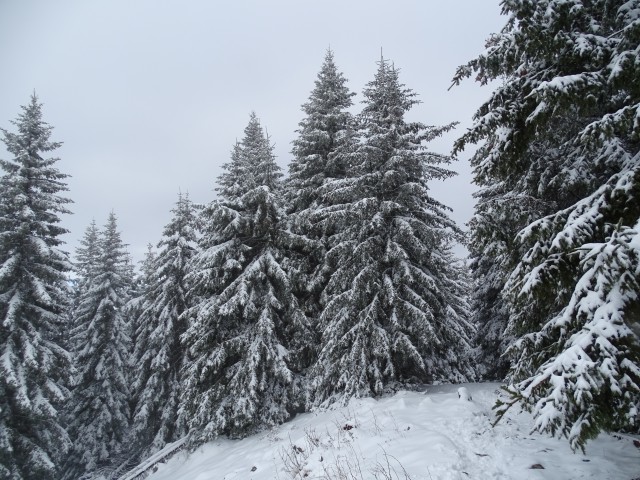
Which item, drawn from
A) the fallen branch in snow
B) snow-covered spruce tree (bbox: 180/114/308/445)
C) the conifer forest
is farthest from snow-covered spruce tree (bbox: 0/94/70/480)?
snow-covered spruce tree (bbox: 180/114/308/445)

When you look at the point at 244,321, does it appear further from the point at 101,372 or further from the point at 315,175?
the point at 101,372

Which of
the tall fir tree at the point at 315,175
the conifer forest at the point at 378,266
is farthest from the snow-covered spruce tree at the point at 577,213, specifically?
the tall fir tree at the point at 315,175

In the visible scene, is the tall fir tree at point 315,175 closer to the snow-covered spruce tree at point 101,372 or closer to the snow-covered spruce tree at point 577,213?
the snow-covered spruce tree at point 577,213

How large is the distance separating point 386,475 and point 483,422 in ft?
12.6

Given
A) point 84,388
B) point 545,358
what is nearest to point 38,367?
point 84,388

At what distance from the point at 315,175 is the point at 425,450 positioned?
12488 mm

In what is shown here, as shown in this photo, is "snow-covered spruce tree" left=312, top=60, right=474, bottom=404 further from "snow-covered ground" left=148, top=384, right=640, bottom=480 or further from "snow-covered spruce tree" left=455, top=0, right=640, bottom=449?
"snow-covered spruce tree" left=455, top=0, right=640, bottom=449

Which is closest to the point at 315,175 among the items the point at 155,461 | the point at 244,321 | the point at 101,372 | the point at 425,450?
the point at 244,321

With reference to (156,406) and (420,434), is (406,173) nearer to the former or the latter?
(420,434)

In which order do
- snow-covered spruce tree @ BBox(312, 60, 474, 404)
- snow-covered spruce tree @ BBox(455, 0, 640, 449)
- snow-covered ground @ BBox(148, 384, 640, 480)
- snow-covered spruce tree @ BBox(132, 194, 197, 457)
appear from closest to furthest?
1. snow-covered spruce tree @ BBox(455, 0, 640, 449)
2. snow-covered ground @ BBox(148, 384, 640, 480)
3. snow-covered spruce tree @ BBox(312, 60, 474, 404)
4. snow-covered spruce tree @ BBox(132, 194, 197, 457)

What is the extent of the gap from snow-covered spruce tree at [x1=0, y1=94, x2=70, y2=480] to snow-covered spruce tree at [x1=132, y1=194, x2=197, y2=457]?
450 cm

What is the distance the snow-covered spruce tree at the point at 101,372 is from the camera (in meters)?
22.8

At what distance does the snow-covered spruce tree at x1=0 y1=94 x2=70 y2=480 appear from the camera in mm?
15312

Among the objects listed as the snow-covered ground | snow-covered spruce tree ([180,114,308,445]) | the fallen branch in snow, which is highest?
snow-covered spruce tree ([180,114,308,445])
